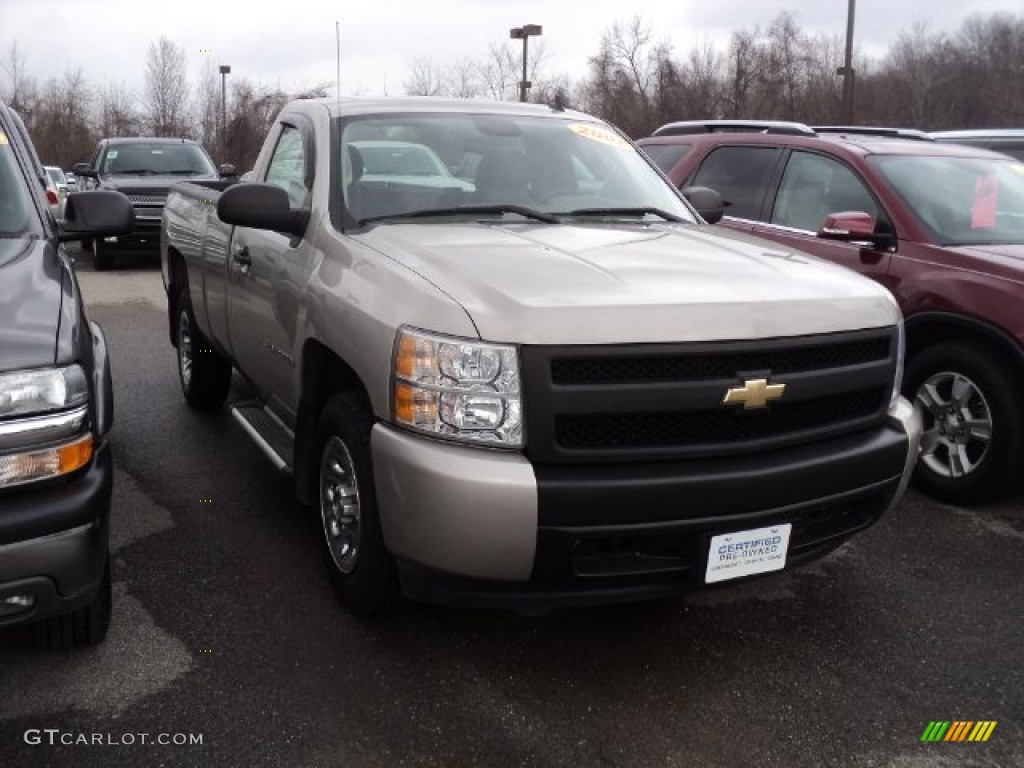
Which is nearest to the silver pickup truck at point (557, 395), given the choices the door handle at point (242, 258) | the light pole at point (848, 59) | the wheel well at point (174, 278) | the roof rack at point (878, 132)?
the door handle at point (242, 258)

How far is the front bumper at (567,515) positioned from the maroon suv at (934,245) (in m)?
2.01

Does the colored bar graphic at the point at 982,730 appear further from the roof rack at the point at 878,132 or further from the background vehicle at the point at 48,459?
the roof rack at the point at 878,132

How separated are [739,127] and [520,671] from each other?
4888 mm

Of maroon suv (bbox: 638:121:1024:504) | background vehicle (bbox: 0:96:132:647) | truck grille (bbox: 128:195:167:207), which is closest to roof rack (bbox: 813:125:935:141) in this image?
maroon suv (bbox: 638:121:1024:504)

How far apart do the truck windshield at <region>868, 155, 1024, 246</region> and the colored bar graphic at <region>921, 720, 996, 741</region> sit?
2839 millimetres

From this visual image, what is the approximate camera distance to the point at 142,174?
1397 cm

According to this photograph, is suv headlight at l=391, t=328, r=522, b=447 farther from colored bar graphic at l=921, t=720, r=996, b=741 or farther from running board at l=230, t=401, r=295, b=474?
colored bar graphic at l=921, t=720, r=996, b=741

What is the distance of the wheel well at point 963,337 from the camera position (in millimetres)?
4511

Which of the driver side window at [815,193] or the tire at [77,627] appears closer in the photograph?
the tire at [77,627]

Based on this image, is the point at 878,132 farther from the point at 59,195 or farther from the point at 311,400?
the point at 59,195

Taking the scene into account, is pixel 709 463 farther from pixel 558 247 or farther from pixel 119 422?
pixel 119 422

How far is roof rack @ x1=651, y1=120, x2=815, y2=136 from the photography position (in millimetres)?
6238

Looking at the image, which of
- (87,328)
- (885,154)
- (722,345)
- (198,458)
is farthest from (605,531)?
(885,154)

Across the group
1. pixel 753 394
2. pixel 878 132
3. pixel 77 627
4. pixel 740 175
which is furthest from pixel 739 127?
pixel 77 627
